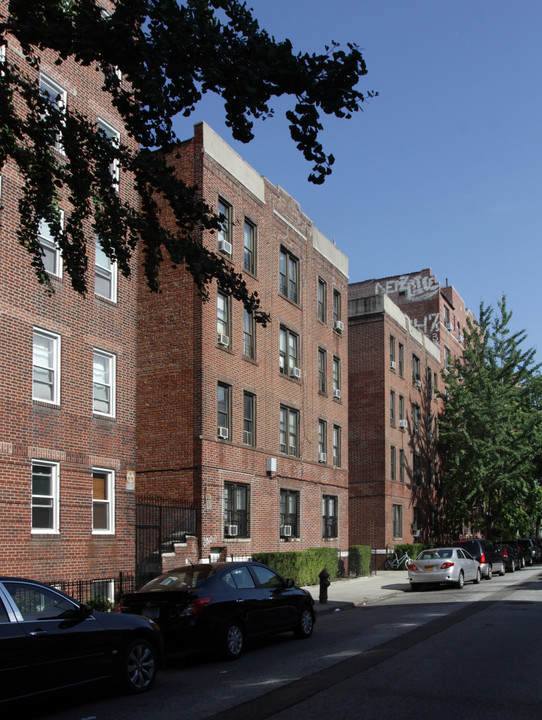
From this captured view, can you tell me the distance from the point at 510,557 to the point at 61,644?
110 feet

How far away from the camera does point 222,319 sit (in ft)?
83.0

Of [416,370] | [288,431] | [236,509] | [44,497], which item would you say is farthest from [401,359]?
[44,497]

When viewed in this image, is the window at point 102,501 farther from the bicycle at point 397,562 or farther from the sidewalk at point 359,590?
the bicycle at point 397,562

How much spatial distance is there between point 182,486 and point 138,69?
635 inches

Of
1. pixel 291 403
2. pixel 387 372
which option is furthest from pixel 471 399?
pixel 291 403

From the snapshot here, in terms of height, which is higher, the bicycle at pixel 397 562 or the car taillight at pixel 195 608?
the car taillight at pixel 195 608

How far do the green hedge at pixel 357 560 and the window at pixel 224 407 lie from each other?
1022 cm

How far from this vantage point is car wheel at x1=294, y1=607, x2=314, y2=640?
14.1 meters

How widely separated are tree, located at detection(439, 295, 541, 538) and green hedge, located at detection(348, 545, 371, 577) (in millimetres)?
14131

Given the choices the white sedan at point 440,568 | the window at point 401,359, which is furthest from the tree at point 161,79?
the window at point 401,359

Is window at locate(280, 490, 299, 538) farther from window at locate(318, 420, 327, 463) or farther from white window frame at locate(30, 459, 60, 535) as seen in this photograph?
white window frame at locate(30, 459, 60, 535)

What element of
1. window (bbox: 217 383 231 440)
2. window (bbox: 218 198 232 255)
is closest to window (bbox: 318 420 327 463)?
window (bbox: 217 383 231 440)

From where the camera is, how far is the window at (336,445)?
33844 millimetres

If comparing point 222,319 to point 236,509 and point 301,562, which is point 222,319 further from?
point 301,562
